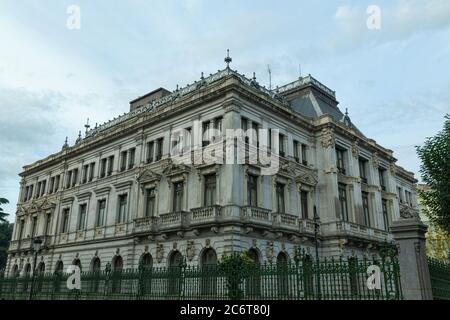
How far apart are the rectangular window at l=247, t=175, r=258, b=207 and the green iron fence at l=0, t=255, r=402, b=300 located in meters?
10.2

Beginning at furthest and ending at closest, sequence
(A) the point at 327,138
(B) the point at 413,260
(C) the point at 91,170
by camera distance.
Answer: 1. (C) the point at 91,170
2. (A) the point at 327,138
3. (B) the point at 413,260

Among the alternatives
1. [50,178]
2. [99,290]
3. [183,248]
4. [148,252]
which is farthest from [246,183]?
[50,178]

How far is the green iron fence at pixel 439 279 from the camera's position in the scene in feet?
35.1

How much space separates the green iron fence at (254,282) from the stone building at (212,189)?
279 inches

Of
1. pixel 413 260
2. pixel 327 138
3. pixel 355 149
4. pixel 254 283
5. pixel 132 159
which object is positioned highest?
pixel 355 149

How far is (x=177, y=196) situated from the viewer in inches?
1094

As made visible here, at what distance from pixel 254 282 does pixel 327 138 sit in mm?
21011

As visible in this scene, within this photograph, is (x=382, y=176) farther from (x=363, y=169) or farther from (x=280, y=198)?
(x=280, y=198)

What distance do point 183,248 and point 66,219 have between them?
57.1ft

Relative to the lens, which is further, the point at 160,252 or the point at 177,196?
the point at 177,196

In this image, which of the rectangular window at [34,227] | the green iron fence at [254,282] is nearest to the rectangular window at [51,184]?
the rectangular window at [34,227]

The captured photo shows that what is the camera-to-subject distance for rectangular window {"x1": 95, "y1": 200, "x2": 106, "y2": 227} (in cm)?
3344

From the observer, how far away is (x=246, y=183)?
2523cm

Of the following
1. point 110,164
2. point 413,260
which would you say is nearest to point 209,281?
point 413,260
